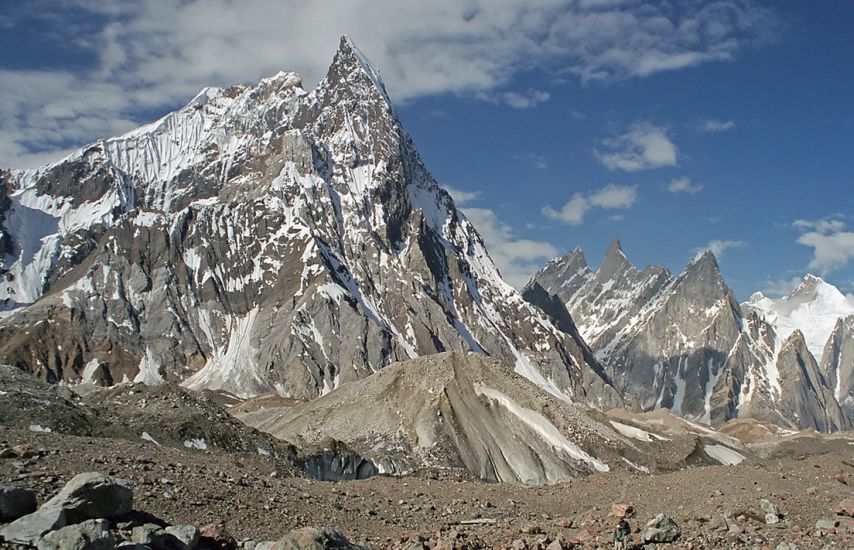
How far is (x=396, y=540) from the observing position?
18.0 meters

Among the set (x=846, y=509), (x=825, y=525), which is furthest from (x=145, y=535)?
(x=846, y=509)

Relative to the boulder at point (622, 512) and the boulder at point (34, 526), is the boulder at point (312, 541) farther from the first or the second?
the boulder at point (622, 512)

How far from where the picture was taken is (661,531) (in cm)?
1609

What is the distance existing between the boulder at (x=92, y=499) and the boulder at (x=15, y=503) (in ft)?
1.88

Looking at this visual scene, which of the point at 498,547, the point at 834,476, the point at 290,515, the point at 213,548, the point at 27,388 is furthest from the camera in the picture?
the point at 27,388

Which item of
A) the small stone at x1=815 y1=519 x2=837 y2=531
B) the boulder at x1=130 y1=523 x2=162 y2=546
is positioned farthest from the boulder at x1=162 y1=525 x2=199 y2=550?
the small stone at x1=815 y1=519 x2=837 y2=531

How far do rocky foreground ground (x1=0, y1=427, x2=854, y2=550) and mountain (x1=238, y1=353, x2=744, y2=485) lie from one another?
2197 cm

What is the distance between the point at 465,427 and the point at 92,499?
4678 centimetres

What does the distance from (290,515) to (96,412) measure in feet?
59.1

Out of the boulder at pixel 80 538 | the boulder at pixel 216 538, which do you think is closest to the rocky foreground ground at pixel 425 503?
the boulder at pixel 216 538

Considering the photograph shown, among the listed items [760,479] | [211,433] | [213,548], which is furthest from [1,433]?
[760,479]

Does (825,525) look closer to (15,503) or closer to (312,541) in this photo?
(312,541)

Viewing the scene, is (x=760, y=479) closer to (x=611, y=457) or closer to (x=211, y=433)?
(x=211, y=433)

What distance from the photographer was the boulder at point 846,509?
707 inches
